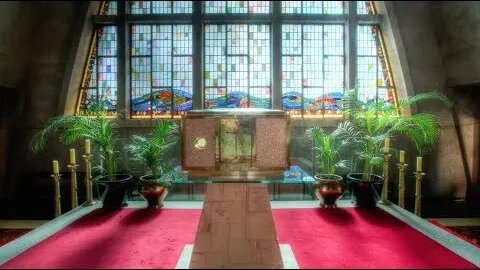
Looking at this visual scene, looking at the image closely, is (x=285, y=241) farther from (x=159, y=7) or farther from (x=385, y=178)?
(x=159, y=7)

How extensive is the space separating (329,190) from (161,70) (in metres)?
4.21

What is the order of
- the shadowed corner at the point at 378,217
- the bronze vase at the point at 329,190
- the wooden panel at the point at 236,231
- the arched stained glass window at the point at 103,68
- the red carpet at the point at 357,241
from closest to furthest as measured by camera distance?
the wooden panel at the point at 236,231 → the red carpet at the point at 357,241 → the shadowed corner at the point at 378,217 → the bronze vase at the point at 329,190 → the arched stained glass window at the point at 103,68

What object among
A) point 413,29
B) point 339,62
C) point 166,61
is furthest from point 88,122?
point 413,29

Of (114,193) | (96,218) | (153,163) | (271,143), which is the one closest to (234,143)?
(271,143)

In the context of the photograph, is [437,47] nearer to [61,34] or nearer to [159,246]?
[159,246]

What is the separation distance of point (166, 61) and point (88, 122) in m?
2.68

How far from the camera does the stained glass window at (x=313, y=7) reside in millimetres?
6887

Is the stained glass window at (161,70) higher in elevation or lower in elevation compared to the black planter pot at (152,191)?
higher

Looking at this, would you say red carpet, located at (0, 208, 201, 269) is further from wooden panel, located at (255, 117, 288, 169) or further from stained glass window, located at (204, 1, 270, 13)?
stained glass window, located at (204, 1, 270, 13)

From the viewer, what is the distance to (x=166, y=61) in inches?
271

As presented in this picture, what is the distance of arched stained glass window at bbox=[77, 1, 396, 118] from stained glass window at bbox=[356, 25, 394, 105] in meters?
0.02

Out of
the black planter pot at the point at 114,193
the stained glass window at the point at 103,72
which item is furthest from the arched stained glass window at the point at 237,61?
the black planter pot at the point at 114,193

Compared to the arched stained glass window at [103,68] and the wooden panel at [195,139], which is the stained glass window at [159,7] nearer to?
the arched stained glass window at [103,68]

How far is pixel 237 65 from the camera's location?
6910mm
